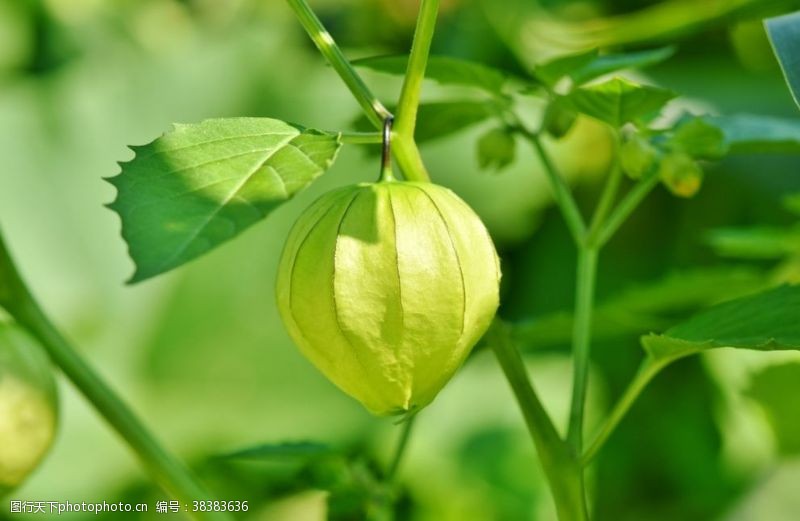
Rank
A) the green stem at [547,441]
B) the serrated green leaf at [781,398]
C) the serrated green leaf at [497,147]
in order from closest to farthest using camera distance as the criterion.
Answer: the green stem at [547,441]
the serrated green leaf at [497,147]
the serrated green leaf at [781,398]

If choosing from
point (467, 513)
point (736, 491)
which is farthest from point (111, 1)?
point (736, 491)

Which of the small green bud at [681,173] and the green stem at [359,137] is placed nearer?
the green stem at [359,137]

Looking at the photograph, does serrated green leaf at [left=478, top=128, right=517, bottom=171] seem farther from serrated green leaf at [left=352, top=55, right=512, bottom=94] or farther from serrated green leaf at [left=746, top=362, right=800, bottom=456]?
serrated green leaf at [left=746, top=362, right=800, bottom=456]

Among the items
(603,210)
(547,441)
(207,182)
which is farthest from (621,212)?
(207,182)

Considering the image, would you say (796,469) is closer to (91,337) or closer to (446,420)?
(446,420)

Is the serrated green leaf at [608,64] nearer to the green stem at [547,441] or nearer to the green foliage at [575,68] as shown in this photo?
the green foliage at [575,68]

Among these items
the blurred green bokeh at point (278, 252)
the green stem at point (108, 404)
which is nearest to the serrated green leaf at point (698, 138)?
the green stem at point (108, 404)
